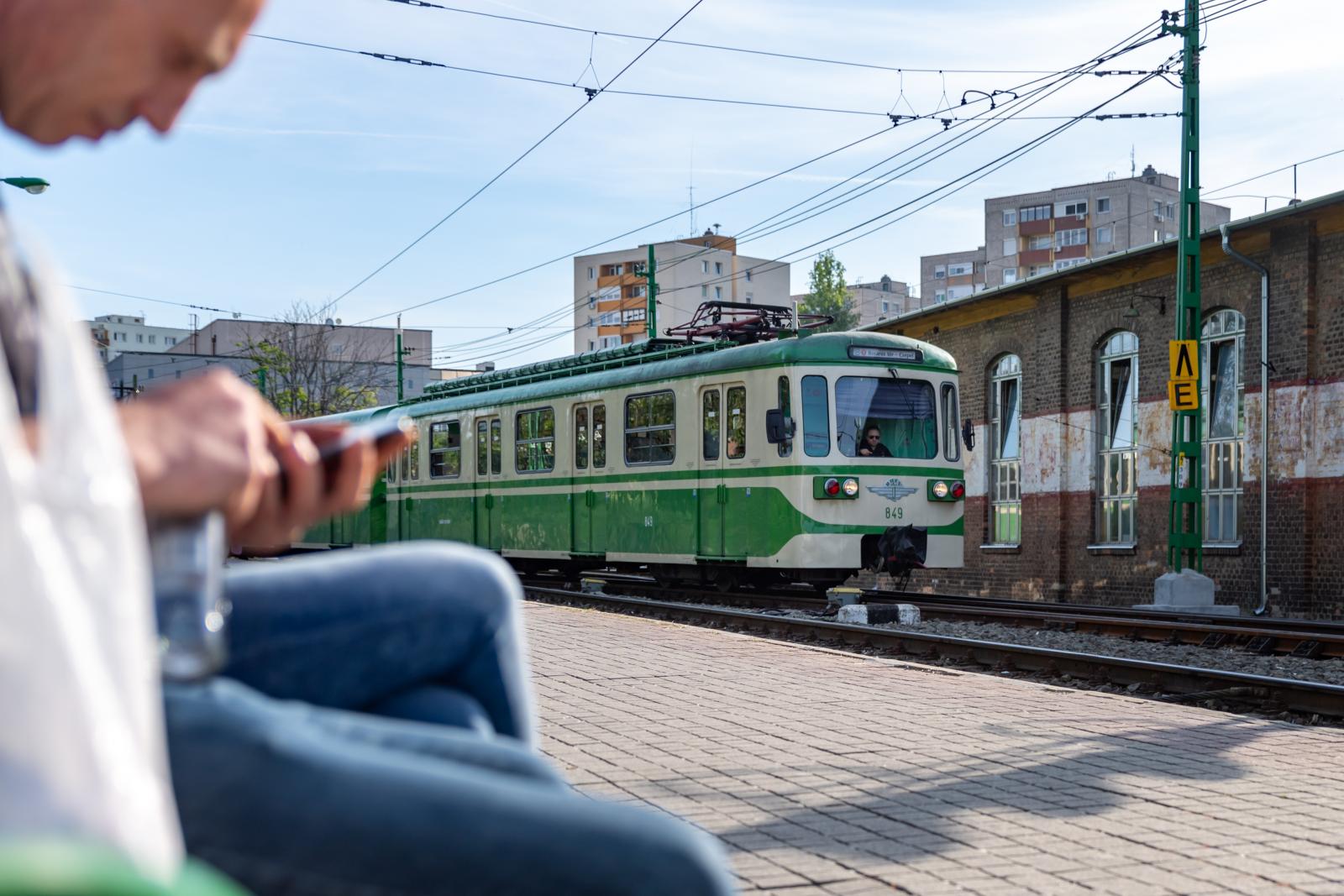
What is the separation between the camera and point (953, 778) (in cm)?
606

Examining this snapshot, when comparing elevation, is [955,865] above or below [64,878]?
below

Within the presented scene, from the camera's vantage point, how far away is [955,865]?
14.9 ft

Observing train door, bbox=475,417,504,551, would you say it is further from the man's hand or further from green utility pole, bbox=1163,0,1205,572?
the man's hand

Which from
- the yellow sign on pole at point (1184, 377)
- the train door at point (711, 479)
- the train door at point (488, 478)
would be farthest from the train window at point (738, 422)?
the yellow sign on pole at point (1184, 377)

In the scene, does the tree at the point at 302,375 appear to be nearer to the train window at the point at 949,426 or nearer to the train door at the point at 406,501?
the train door at the point at 406,501

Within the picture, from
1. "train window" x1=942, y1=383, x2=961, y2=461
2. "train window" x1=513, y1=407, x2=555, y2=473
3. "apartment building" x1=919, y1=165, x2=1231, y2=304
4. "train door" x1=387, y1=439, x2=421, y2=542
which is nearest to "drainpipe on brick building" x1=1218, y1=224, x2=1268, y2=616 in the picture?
"train window" x1=942, y1=383, x2=961, y2=461

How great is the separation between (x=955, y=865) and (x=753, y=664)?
603cm

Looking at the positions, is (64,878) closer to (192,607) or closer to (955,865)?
(192,607)

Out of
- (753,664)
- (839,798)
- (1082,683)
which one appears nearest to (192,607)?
(839,798)

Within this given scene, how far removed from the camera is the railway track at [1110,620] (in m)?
13.0

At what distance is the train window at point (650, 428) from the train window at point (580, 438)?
109cm

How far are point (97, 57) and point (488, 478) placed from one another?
69.0 ft

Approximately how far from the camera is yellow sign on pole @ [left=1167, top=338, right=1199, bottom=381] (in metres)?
19.2

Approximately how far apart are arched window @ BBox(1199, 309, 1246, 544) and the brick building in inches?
1.2
